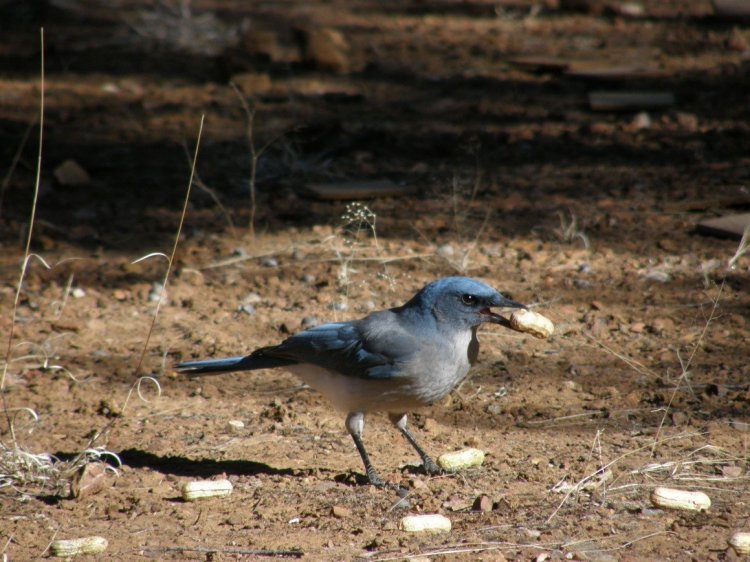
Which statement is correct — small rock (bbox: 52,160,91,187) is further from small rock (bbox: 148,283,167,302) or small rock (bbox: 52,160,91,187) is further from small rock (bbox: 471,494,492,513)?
small rock (bbox: 471,494,492,513)

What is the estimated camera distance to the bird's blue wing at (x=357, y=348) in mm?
4676

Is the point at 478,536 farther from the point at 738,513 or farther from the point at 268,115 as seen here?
the point at 268,115

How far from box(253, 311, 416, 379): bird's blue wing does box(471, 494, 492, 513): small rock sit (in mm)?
714

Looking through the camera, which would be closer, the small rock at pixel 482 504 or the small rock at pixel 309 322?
the small rock at pixel 482 504

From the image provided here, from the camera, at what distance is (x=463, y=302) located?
187 inches

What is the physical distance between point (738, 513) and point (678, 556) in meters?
0.51

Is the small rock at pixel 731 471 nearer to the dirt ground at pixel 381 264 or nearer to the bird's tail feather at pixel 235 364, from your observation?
the dirt ground at pixel 381 264

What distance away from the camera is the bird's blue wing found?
4.68 metres

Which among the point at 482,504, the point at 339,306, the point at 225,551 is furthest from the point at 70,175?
the point at 482,504

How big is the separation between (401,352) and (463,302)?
37cm

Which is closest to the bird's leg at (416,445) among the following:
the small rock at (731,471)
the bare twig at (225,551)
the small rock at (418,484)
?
the small rock at (418,484)

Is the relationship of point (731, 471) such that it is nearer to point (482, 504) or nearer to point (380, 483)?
point (482, 504)

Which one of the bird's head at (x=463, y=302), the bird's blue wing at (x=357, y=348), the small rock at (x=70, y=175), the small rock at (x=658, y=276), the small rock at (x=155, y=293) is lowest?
the small rock at (x=155, y=293)

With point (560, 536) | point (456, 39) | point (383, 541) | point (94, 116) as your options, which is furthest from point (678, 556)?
point (456, 39)
